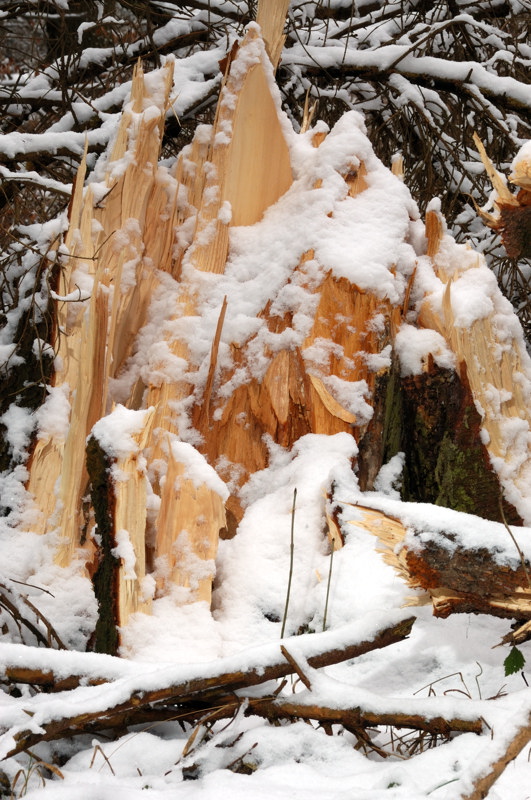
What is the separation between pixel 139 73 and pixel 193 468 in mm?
1476

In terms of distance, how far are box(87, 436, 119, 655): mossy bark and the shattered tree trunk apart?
5.7 inches

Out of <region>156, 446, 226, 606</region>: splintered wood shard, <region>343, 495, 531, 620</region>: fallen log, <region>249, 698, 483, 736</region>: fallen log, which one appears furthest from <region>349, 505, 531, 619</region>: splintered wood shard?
<region>156, 446, 226, 606</region>: splintered wood shard

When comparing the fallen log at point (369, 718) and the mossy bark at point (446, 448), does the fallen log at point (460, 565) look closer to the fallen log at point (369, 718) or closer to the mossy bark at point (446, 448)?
the fallen log at point (369, 718)

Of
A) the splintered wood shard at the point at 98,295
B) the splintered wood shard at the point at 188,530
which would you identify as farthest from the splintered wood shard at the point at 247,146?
the splintered wood shard at the point at 188,530

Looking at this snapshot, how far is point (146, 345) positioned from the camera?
2598 mm

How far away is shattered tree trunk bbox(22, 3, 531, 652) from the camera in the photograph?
90.7 inches

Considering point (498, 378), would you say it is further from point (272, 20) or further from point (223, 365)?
point (272, 20)

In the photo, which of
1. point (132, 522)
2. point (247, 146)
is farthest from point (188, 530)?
point (247, 146)

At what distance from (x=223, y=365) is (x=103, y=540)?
0.77 m

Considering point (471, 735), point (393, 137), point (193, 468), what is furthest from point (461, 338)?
point (393, 137)

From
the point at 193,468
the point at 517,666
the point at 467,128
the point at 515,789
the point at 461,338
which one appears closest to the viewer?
the point at 515,789

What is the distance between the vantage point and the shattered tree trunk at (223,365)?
230 cm

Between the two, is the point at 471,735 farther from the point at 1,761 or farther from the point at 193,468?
the point at 193,468

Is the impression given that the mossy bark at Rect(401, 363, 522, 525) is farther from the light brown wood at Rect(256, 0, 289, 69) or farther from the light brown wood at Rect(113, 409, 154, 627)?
the light brown wood at Rect(256, 0, 289, 69)
